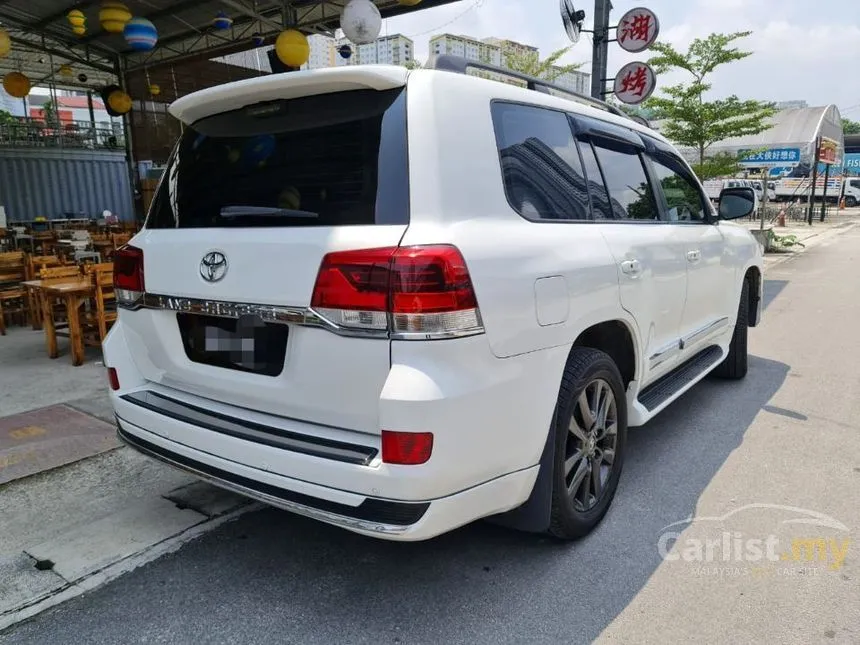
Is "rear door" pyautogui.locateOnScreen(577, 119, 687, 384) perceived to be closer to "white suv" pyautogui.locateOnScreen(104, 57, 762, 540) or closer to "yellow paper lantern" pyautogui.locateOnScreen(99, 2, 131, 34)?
"white suv" pyautogui.locateOnScreen(104, 57, 762, 540)

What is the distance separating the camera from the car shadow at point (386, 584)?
2.26 meters

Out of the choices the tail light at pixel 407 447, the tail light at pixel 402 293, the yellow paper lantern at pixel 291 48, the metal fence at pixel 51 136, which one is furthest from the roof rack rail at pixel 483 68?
the metal fence at pixel 51 136

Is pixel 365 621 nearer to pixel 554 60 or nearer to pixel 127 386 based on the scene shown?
pixel 127 386

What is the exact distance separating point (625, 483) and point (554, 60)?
604 inches

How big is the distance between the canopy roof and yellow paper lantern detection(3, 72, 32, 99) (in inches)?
52.2

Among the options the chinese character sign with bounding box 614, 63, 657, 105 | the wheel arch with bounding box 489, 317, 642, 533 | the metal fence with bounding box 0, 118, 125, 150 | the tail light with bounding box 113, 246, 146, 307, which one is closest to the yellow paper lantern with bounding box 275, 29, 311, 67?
the chinese character sign with bounding box 614, 63, 657, 105

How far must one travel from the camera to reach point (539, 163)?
2.62 metres

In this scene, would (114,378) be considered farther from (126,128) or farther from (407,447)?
(126,128)

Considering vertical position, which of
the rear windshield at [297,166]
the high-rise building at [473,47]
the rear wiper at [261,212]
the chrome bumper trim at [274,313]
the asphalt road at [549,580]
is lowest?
the asphalt road at [549,580]

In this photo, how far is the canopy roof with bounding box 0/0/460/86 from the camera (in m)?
12.0

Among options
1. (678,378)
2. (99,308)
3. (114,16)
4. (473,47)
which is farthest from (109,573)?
(473,47)

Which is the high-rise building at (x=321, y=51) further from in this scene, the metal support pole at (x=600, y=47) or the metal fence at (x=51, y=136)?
the metal fence at (x=51, y=136)

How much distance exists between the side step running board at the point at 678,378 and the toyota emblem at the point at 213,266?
2278 mm

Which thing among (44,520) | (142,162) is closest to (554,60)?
(142,162)
